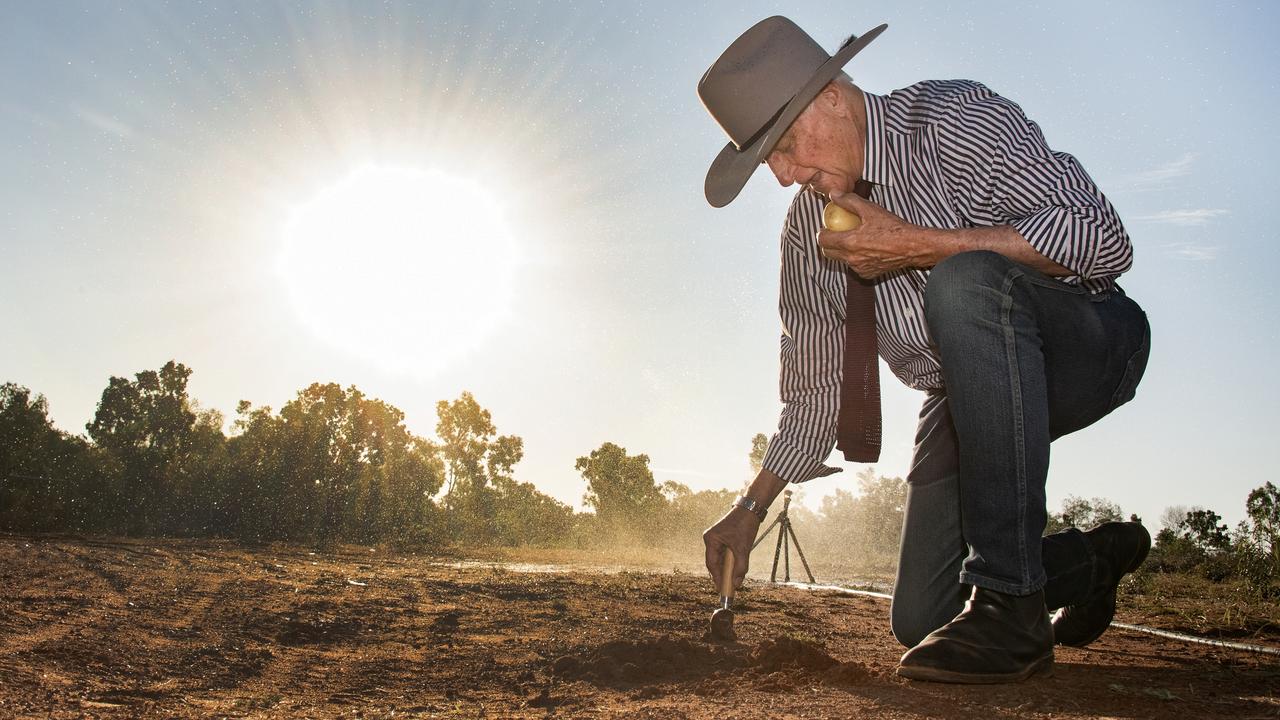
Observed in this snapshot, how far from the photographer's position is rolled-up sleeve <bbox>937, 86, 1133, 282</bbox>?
190 centimetres

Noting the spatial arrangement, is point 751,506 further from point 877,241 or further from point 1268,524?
point 1268,524

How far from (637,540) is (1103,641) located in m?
42.3

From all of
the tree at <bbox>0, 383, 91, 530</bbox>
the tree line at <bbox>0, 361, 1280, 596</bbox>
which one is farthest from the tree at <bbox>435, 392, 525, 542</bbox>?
the tree at <bbox>0, 383, 91, 530</bbox>

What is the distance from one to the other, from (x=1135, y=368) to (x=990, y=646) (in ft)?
3.57

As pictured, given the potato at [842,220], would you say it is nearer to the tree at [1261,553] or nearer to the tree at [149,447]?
the tree at [1261,553]

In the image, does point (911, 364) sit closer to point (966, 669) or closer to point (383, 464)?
point (966, 669)

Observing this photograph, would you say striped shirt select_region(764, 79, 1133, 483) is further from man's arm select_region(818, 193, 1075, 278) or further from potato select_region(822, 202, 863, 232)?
potato select_region(822, 202, 863, 232)

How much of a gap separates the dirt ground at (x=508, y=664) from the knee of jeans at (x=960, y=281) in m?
0.85

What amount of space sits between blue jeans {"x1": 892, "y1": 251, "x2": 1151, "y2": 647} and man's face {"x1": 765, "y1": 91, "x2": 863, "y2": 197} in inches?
24.8

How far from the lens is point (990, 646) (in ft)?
5.38

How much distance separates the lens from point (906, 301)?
101 inches

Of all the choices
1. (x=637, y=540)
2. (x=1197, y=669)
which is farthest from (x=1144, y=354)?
(x=637, y=540)

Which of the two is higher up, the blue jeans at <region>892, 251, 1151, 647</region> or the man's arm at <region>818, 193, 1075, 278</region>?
the man's arm at <region>818, 193, 1075, 278</region>

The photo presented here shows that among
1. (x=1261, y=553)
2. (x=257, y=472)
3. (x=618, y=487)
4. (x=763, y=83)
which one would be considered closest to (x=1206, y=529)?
(x=1261, y=553)
